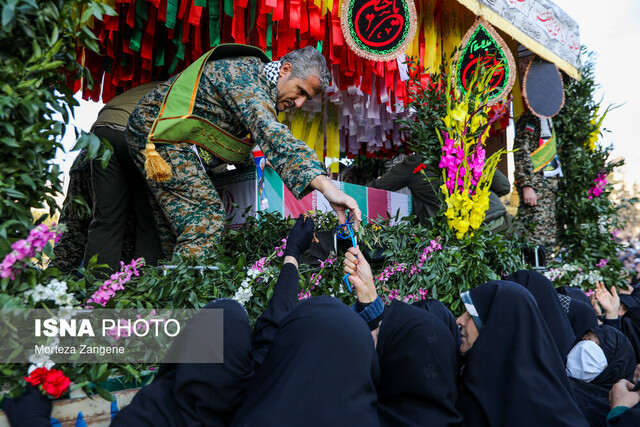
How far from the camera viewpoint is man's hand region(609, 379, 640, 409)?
194cm

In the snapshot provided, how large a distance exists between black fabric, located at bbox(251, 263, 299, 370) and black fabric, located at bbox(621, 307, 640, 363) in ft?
8.89

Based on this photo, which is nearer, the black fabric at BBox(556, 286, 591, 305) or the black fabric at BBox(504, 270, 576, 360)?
the black fabric at BBox(504, 270, 576, 360)

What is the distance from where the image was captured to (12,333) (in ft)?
4.39

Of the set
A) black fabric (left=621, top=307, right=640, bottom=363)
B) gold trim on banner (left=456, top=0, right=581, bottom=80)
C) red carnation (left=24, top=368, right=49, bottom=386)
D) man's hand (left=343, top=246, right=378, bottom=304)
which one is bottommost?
black fabric (left=621, top=307, right=640, bottom=363)

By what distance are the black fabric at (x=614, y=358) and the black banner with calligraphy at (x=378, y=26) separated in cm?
236

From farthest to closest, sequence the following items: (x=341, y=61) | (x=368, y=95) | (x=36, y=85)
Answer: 1. (x=368, y=95)
2. (x=341, y=61)
3. (x=36, y=85)

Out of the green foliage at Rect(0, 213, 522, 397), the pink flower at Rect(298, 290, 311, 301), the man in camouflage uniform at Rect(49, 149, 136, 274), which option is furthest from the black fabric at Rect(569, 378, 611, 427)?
the man in camouflage uniform at Rect(49, 149, 136, 274)

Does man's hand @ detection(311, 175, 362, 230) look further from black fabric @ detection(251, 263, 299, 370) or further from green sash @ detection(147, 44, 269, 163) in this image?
green sash @ detection(147, 44, 269, 163)

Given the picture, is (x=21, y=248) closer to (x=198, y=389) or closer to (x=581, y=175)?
(x=198, y=389)

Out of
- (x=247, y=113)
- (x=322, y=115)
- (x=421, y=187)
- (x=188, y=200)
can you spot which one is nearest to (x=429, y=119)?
(x=421, y=187)

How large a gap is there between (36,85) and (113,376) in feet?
3.10

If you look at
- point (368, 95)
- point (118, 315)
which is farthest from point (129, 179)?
point (368, 95)

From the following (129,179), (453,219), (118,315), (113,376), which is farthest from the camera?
(453,219)

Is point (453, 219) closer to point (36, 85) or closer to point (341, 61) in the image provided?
point (341, 61)
